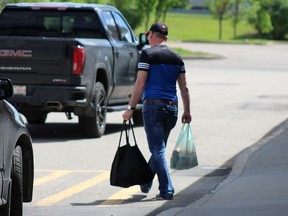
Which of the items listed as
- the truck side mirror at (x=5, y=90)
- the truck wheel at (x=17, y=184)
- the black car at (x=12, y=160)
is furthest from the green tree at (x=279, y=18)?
the truck side mirror at (x=5, y=90)

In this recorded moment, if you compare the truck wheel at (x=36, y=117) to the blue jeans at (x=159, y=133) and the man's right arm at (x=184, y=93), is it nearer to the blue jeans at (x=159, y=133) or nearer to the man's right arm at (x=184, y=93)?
the man's right arm at (x=184, y=93)

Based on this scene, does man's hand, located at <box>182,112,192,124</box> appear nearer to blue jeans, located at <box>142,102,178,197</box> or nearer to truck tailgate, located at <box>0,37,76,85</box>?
blue jeans, located at <box>142,102,178,197</box>

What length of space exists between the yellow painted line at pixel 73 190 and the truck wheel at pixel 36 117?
18.7ft

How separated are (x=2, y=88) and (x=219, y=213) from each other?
2.33 meters

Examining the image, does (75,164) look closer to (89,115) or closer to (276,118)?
(89,115)

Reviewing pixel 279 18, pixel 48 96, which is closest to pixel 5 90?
pixel 48 96

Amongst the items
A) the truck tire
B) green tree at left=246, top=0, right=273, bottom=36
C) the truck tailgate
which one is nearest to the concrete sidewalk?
the truck tire

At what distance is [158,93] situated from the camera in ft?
35.7

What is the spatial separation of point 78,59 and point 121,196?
5650 mm

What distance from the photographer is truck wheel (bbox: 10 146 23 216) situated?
8.33m

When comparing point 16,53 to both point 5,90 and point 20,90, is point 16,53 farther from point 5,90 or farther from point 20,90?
point 5,90

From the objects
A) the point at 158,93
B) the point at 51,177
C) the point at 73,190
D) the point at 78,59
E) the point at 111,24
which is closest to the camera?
the point at 158,93

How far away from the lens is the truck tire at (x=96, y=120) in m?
17.1

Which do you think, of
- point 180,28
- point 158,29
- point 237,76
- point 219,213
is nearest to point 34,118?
point 158,29
